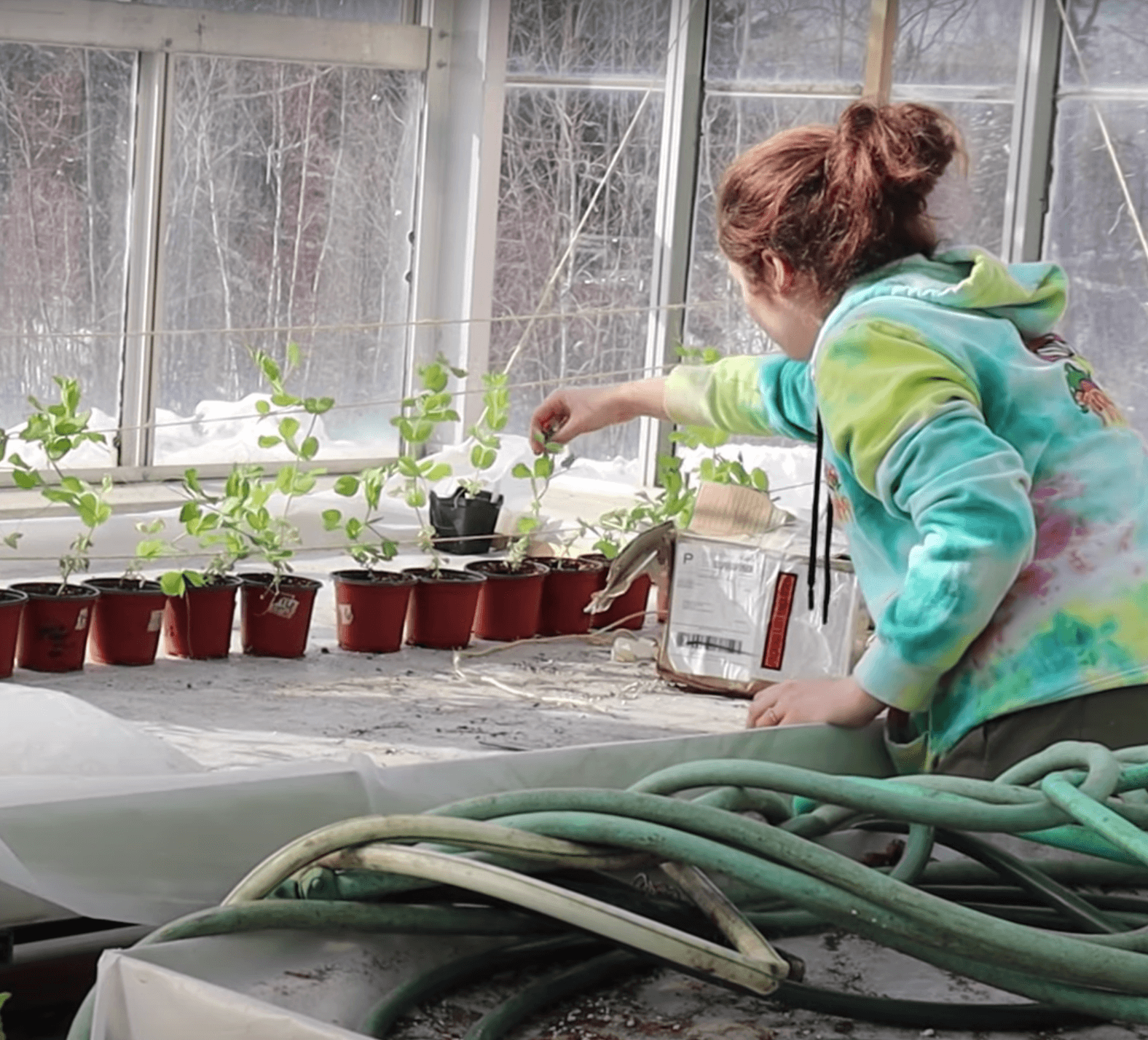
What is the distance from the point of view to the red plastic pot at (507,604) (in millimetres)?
3387

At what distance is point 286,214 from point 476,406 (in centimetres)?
93

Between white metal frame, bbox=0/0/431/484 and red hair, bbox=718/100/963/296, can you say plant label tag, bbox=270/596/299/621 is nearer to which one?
red hair, bbox=718/100/963/296

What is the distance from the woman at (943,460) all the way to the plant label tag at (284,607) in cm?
160

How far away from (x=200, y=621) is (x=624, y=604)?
37.3 inches

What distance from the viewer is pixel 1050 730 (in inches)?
58.5

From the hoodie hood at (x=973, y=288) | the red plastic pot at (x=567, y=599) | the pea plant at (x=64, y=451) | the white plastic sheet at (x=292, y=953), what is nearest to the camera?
the white plastic sheet at (x=292, y=953)

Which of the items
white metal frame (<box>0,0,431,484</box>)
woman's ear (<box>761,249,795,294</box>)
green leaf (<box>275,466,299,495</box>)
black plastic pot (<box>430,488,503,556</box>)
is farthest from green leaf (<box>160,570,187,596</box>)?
white metal frame (<box>0,0,431,484</box>)

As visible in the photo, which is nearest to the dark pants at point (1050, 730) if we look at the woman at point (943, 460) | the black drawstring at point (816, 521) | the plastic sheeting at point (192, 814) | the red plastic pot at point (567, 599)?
the woman at point (943, 460)

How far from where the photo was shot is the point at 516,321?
6.22 metres

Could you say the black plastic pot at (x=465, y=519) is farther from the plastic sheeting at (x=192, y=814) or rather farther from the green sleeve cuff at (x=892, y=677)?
the plastic sheeting at (x=192, y=814)

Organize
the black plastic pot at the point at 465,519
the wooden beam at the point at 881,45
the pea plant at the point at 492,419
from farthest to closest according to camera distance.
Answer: the black plastic pot at the point at 465,519, the wooden beam at the point at 881,45, the pea plant at the point at 492,419

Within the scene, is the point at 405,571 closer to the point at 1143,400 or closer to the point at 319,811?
the point at 319,811

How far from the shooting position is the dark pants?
1.48 meters

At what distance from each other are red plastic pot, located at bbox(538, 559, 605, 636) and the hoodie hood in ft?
6.24
